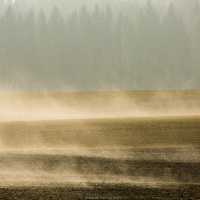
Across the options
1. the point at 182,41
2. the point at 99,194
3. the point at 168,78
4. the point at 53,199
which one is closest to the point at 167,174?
the point at 99,194

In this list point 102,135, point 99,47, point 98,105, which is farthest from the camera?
point 99,47

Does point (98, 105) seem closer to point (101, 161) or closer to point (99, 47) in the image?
point (101, 161)

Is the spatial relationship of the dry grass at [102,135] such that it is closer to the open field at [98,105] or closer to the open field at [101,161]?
the open field at [101,161]

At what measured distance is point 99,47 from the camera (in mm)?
80688

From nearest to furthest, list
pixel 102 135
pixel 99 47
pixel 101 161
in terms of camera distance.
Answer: pixel 101 161 < pixel 102 135 < pixel 99 47

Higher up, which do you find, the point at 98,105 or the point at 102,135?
the point at 98,105

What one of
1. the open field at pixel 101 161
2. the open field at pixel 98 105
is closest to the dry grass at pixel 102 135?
the open field at pixel 101 161

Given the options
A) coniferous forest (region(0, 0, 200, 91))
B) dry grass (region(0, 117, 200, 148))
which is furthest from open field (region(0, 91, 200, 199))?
coniferous forest (region(0, 0, 200, 91))

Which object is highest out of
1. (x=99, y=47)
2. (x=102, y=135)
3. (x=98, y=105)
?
(x=99, y=47)

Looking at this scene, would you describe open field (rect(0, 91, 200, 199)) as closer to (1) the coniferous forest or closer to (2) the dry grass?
(2) the dry grass

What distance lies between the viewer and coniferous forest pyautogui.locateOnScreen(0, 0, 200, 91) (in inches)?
2990

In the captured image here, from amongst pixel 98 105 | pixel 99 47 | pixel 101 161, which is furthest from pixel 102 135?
pixel 99 47

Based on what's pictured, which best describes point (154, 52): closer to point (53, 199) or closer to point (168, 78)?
point (168, 78)

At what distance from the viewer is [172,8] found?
80688mm
